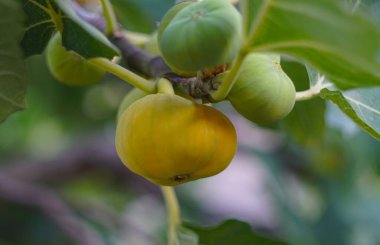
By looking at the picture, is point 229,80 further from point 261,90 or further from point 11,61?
point 11,61

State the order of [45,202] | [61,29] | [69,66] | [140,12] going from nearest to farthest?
[61,29] < [69,66] < [140,12] < [45,202]

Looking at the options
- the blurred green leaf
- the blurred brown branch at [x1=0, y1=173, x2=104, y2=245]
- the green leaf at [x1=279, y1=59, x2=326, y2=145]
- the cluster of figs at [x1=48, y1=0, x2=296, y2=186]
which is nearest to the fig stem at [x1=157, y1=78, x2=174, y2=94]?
the cluster of figs at [x1=48, y1=0, x2=296, y2=186]

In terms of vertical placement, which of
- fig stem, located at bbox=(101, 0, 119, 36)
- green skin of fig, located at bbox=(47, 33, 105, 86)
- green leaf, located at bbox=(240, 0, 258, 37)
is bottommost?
green skin of fig, located at bbox=(47, 33, 105, 86)

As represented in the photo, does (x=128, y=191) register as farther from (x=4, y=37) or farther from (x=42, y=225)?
(x=4, y=37)

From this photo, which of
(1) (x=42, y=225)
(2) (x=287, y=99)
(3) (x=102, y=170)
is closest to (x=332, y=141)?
(3) (x=102, y=170)

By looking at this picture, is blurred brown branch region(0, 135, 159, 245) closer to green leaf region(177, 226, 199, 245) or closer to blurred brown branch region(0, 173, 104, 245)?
blurred brown branch region(0, 173, 104, 245)

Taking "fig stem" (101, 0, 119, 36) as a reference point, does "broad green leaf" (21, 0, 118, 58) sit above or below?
above

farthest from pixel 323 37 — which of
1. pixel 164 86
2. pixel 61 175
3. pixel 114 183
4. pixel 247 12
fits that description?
pixel 114 183
